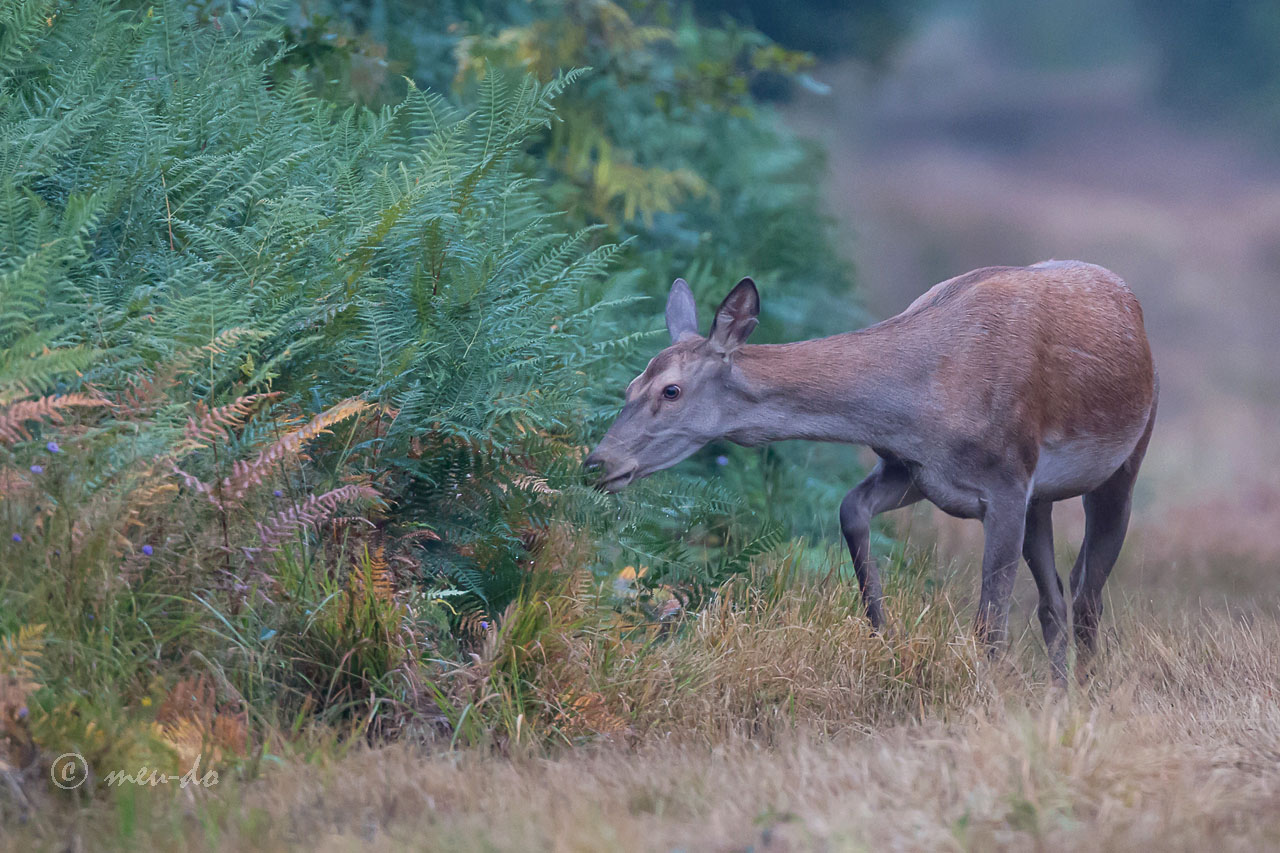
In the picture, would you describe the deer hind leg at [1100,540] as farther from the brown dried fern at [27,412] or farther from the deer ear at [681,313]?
the brown dried fern at [27,412]

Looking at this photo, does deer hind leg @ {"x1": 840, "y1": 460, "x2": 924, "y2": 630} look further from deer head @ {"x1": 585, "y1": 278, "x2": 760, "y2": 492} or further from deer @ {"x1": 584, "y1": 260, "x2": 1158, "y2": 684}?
deer head @ {"x1": 585, "y1": 278, "x2": 760, "y2": 492}

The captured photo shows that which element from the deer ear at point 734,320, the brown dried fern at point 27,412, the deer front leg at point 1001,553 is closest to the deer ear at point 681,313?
the deer ear at point 734,320

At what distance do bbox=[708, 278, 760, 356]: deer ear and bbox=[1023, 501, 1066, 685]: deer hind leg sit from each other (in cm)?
202

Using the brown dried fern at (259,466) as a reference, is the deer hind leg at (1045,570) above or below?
below

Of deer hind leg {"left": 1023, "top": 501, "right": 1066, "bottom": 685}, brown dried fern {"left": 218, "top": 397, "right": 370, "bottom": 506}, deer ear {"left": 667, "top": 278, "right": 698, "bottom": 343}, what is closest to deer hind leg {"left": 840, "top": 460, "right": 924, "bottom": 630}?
deer hind leg {"left": 1023, "top": 501, "right": 1066, "bottom": 685}

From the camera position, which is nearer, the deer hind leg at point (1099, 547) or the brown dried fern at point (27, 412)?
the brown dried fern at point (27, 412)

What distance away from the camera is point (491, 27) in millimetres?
10906

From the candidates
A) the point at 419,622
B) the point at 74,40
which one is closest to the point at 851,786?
the point at 419,622

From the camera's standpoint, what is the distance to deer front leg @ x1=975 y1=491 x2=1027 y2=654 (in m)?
6.01

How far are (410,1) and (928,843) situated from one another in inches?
379

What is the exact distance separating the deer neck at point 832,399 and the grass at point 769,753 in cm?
70

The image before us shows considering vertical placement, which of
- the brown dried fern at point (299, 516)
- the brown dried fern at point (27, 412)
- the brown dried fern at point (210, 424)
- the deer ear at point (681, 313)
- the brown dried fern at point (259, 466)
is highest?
the brown dried fern at point (27, 412)

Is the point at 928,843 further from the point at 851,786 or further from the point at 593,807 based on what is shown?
the point at 593,807

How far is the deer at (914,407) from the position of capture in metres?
6.02
